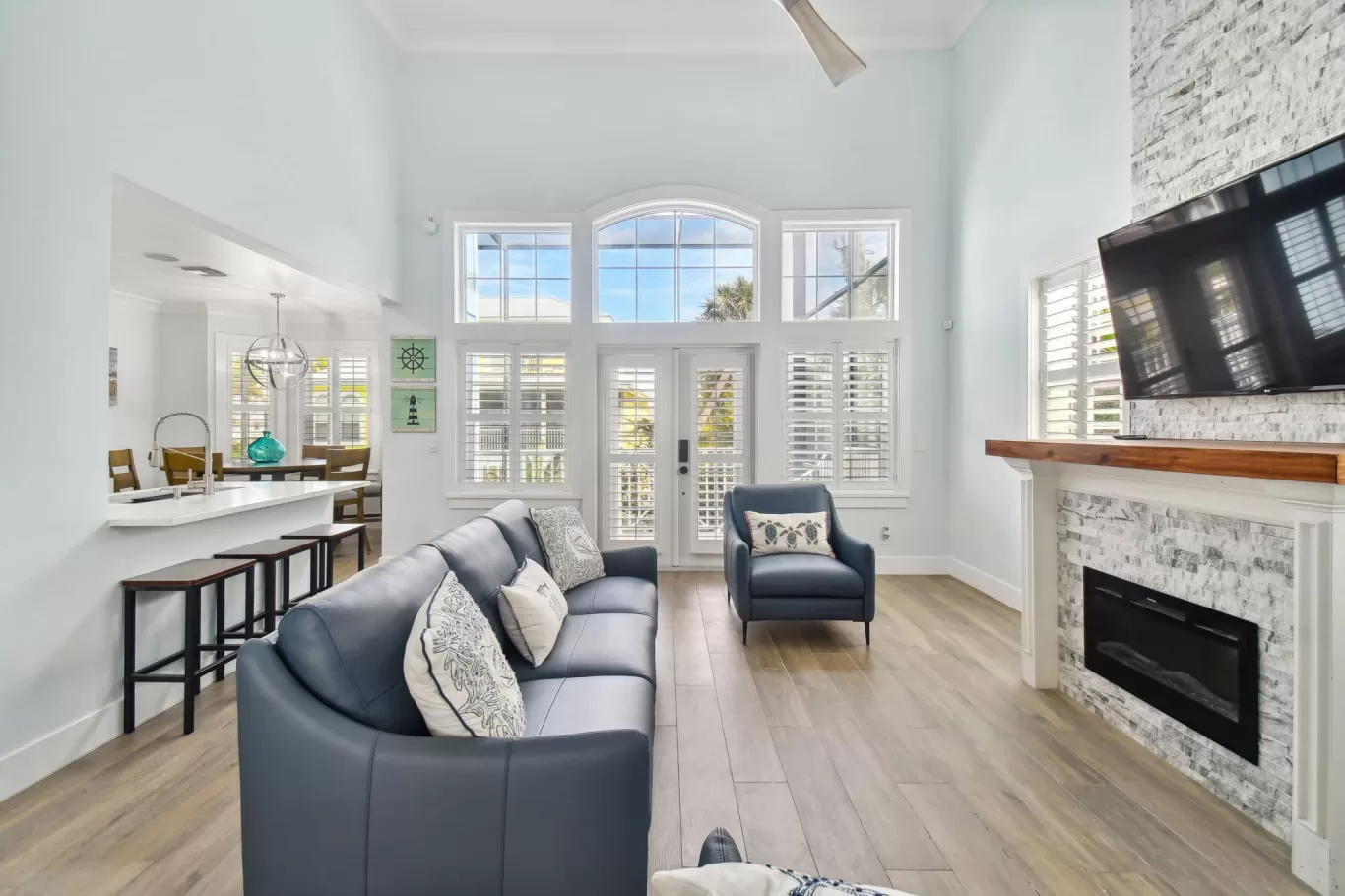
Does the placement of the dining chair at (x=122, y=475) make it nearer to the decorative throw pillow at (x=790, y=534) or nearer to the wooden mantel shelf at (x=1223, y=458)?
the decorative throw pillow at (x=790, y=534)

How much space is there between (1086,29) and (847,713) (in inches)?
160

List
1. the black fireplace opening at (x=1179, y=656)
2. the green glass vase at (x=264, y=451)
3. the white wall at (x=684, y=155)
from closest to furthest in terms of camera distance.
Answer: the black fireplace opening at (x=1179, y=656), the white wall at (x=684, y=155), the green glass vase at (x=264, y=451)

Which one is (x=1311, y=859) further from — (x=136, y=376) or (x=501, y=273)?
(x=136, y=376)

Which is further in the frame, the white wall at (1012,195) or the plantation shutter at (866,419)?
the plantation shutter at (866,419)

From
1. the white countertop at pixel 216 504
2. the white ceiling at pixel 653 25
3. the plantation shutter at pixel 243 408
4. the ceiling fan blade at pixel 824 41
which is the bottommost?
the white countertop at pixel 216 504

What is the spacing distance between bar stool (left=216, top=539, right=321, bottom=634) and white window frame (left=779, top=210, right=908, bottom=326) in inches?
160

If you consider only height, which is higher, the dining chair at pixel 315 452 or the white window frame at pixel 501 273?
the white window frame at pixel 501 273

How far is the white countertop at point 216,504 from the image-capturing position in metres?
2.67

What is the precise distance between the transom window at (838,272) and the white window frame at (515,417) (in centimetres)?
212

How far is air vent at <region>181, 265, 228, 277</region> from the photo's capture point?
5504mm

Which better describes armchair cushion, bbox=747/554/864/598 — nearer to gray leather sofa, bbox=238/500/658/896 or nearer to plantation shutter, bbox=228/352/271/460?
gray leather sofa, bbox=238/500/658/896

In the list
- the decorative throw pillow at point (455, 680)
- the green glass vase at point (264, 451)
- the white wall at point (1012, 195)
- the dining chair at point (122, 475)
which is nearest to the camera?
the decorative throw pillow at point (455, 680)

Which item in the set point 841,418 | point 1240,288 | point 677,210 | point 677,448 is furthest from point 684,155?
point 1240,288

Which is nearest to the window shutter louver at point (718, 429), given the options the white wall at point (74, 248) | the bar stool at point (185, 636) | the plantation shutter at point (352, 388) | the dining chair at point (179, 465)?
the white wall at point (74, 248)
